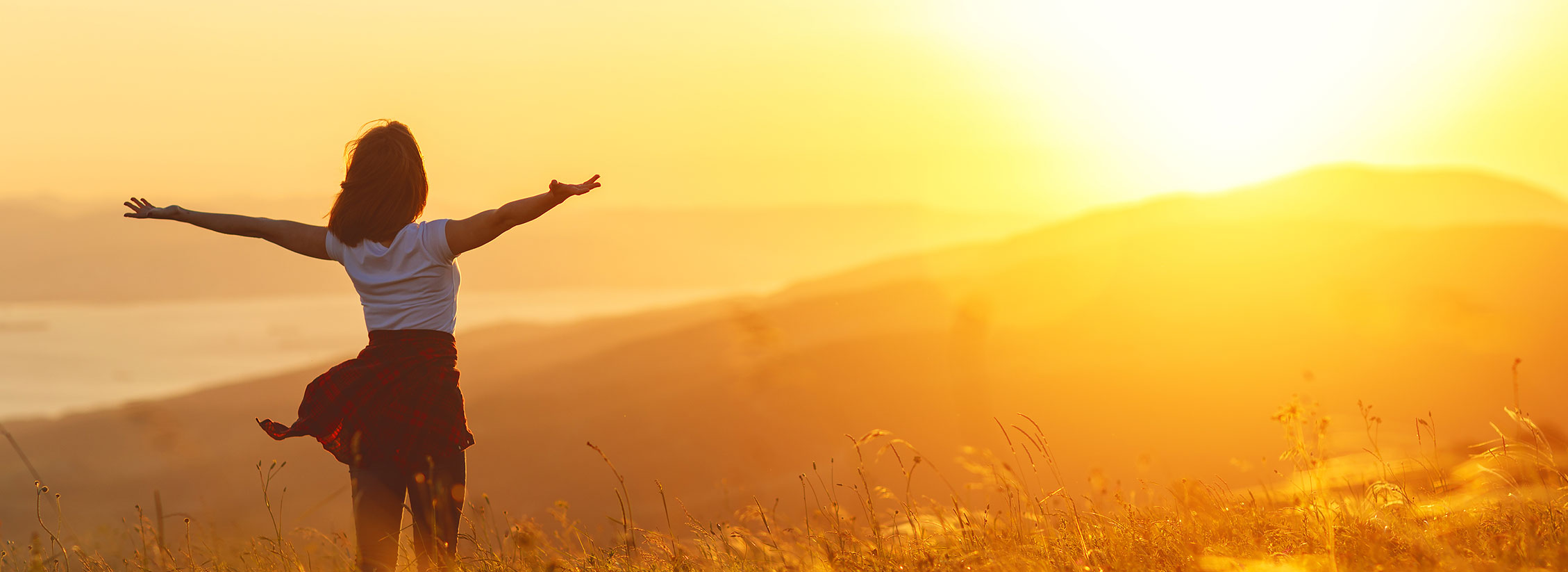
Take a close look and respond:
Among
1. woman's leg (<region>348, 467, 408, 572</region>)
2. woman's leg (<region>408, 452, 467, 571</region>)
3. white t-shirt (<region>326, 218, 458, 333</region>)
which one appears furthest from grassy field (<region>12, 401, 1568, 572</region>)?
white t-shirt (<region>326, 218, 458, 333</region>)

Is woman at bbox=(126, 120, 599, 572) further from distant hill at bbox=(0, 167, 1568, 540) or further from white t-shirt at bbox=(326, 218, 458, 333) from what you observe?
distant hill at bbox=(0, 167, 1568, 540)

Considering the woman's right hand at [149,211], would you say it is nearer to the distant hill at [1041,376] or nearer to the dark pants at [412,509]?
the dark pants at [412,509]

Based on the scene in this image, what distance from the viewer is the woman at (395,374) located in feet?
12.7

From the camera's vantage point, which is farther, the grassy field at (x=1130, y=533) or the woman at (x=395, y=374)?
the woman at (x=395, y=374)

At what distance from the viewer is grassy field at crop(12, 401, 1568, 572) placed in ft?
11.8

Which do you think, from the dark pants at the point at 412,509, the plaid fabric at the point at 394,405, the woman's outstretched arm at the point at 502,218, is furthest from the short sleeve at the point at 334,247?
the dark pants at the point at 412,509

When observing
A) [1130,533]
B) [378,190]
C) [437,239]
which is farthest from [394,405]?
[1130,533]

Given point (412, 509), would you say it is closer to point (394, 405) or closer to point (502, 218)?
point (394, 405)

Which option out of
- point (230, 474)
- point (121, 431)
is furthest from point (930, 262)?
point (121, 431)

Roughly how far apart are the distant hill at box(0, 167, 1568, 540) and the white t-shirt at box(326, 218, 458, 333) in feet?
60.7

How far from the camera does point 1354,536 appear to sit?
152 inches

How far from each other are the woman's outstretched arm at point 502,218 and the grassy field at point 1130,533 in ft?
3.02

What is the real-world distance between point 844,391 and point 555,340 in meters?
38.9

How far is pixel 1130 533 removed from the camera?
4.15m
